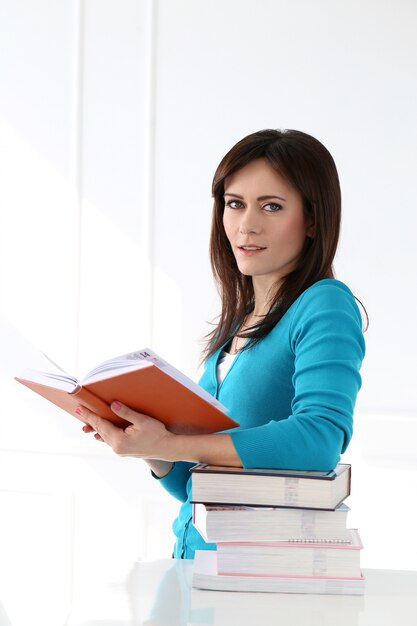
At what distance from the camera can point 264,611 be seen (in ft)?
3.41

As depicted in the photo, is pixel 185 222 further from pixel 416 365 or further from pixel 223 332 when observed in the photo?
pixel 223 332

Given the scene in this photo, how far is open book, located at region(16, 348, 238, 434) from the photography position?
3.55ft

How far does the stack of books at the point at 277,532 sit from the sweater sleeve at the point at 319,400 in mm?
57

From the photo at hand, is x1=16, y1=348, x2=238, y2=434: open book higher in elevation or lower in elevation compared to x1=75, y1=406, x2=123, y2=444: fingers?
higher

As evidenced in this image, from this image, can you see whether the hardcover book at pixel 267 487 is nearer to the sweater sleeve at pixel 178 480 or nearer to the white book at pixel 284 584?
the white book at pixel 284 584

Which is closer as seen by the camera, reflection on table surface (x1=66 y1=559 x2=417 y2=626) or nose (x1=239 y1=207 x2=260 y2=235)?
reflection on table surface (x1=66 y1=559 x2=417 y2=626)

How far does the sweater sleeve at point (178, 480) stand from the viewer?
5.08ft

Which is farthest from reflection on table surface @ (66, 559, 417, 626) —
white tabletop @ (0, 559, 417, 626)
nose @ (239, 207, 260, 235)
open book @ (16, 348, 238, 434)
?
nose @ (239, 207, 260, 235)

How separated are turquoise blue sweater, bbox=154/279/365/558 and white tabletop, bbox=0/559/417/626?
0.18 m

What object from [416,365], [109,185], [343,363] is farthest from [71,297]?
[343,363]

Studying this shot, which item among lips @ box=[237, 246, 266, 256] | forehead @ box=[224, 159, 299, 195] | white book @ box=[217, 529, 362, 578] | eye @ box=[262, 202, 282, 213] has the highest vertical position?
forehead @ box=[224, 159, 299, 195]

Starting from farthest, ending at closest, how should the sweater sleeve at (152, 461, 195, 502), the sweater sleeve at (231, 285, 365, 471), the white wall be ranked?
1. the white wall
2. the sweater sleeve at (152, 461, 195, 502)
3. the sweater sleeve at (231, 285, 365, 471)

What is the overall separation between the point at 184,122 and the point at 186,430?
1.91 meters

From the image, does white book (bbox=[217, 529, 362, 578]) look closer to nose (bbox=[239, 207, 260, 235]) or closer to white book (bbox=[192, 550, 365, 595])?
white book (bbox=[192, 550, 365, 595])
